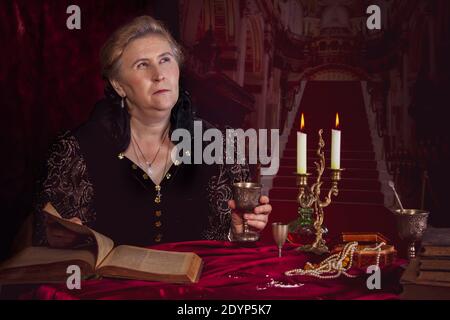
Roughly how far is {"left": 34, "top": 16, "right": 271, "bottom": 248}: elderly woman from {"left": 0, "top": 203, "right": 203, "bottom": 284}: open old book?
847mm

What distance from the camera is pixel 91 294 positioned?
5.69ft

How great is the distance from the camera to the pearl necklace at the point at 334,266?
1940mm

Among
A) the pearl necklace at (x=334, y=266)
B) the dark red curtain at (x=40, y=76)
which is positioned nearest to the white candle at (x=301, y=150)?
the pearl necklace at (x=334, y=266)

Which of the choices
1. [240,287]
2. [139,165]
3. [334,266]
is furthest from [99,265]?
[139,165]

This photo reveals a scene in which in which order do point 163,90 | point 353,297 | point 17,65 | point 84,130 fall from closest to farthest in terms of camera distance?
1. point 353,297
2. point 163,90
3. point 84,130
4. point 17,65

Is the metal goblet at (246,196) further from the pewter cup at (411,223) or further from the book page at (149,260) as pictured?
the pewter cup at (411,223)

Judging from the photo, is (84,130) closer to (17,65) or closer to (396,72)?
(17,65)

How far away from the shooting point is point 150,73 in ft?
9.05

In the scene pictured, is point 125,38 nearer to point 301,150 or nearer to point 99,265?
point 301,150

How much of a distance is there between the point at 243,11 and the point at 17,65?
4.39 feet

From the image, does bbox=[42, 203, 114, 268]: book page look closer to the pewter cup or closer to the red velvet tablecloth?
the red velvet tablecloth

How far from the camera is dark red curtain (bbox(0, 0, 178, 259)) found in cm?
320

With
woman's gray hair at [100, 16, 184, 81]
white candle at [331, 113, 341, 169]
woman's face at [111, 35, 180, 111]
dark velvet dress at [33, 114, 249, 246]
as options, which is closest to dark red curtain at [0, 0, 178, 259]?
woman's gray hair at [100, 16, 184, 81]

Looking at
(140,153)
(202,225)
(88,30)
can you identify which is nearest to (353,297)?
(202,225)
